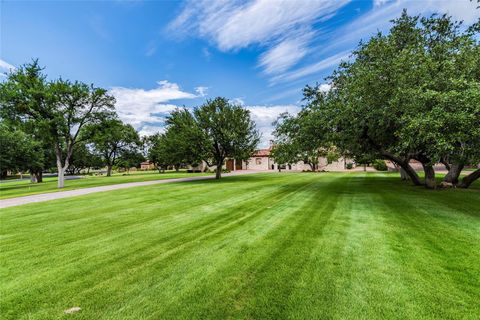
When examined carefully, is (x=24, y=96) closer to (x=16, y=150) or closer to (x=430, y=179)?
(x=16, y=150)

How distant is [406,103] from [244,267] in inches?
364

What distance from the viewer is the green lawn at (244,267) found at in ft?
8.87

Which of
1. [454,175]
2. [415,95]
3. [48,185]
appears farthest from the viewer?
[48,185]

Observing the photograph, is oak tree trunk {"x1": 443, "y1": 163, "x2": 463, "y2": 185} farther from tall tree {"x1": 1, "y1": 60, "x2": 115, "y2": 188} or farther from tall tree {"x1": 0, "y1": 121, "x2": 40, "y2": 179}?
tall tree {"x1": 0, "y1": 121, "x2": 40, "y2": 179}

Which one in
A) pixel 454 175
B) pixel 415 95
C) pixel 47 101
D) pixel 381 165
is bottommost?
pixel 454 175

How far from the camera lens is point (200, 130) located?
22.0m

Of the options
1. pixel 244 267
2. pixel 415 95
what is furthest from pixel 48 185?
pixel 415 95

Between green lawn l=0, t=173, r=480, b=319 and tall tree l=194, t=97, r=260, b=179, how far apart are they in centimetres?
1591

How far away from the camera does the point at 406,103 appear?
9062 millimetres

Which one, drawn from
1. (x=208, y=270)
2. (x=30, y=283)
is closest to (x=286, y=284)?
(x=208, y=270)

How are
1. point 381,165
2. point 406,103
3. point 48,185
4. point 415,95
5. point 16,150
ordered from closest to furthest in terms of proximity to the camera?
point 415,95, point 406,103, point 48,185, point 16,150, point 381,165

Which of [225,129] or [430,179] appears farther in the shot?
[225,129]

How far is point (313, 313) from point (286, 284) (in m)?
0.66

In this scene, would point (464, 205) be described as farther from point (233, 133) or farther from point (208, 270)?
point (233, 133)
